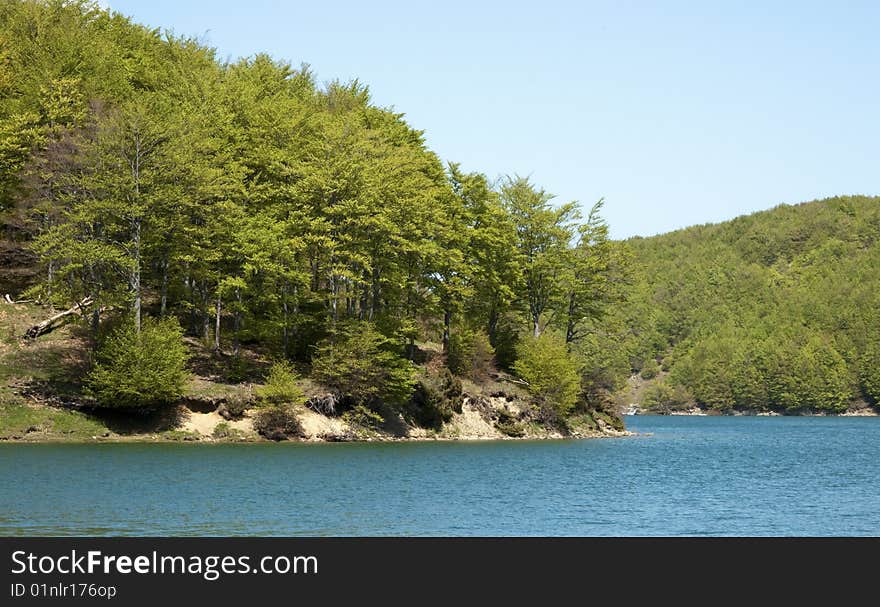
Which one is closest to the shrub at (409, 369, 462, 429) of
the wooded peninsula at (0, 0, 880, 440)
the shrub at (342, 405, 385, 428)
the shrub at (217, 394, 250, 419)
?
the wooded peninsula at (0, 0, 880, 440)

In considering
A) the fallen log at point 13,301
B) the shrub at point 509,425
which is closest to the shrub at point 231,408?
the fallen log at point 13,301

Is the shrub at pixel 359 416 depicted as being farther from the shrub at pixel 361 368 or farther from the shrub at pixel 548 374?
the shrub at pixel 548 374

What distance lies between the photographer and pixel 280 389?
59.0m

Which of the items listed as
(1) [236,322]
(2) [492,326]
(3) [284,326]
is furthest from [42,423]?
(2) [492,326]

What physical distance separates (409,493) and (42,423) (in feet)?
82.9

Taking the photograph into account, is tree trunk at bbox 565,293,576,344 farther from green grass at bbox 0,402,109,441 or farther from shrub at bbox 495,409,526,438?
green grass at bbox 0,402,109,441

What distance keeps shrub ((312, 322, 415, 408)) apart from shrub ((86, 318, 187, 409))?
969cm

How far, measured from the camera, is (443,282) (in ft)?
249

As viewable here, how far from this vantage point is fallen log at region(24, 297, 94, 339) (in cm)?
5866

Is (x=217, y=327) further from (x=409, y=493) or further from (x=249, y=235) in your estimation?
(x=409, y=493)

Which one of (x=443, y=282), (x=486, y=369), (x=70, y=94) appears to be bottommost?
(x=486, y=369)
